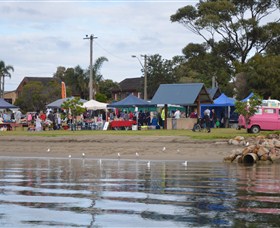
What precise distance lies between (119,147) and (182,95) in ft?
52.2

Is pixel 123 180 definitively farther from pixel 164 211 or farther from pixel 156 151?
pixel 156 151

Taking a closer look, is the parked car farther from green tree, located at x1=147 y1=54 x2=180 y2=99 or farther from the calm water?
green tree, located at x1=147 y1=54 x2=180 y2=99

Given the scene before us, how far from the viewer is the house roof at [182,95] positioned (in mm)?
47125

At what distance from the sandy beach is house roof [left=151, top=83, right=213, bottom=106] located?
1235 centimetres

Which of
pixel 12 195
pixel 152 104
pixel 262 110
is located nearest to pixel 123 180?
pixel 12 195

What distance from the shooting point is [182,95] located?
47.8 metres

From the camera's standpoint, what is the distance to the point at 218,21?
7112cm

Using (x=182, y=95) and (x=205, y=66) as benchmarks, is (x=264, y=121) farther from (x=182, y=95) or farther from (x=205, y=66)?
(x=205, y=66)

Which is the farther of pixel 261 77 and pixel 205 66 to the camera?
pixel 205 66

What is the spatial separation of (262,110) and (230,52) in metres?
34.0

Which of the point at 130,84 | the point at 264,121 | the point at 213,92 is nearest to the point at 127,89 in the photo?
the point at 130,84

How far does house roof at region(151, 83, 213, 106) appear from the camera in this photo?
47125 mm

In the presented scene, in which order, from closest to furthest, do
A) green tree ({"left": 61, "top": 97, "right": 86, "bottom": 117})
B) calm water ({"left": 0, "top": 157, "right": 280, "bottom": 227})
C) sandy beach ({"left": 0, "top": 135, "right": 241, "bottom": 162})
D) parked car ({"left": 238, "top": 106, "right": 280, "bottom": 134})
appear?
calm water ({"left": 0, "top": 157, "right": 280, "bottom": 227}), sandy beach ({"left": 0, "top": 135, "right": 241, "bottom": 162}), parked car ({"left": 238, "top": 106, "right": 280, "bottom": 134}), green tree ({"left": 61, "top": 97, "right": 86, "bottom": 117})

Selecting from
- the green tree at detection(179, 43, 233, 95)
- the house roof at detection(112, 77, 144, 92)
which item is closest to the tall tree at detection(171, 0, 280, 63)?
the green tree at detection(179, 43, 233, 95)
